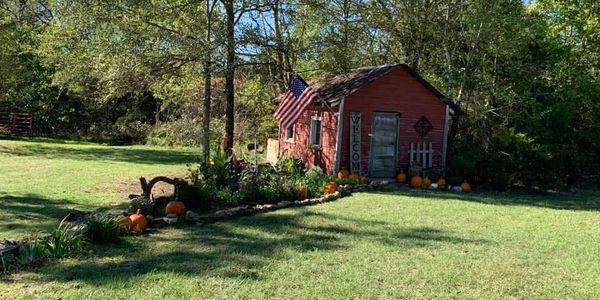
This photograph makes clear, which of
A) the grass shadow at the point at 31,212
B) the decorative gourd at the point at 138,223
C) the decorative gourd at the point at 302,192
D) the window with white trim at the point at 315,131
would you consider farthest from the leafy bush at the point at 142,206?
the window with white trim at the point at 315,131

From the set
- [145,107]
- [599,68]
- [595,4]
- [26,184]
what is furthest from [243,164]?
[145,107]

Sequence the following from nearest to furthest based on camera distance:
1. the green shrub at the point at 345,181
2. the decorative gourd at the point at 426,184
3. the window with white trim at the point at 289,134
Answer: the green shrub at the point at 345,181 < the decorative gourd at the point at 426,184 < the window with white trim at the point at 289,134

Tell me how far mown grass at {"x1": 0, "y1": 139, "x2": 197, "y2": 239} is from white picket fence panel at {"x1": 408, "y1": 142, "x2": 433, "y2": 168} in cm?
698

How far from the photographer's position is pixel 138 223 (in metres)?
7.47

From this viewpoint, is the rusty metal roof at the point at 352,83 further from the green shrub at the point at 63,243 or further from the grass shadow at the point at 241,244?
the green shrub at the point at 63,243

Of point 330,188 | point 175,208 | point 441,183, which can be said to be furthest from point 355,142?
point 175,208

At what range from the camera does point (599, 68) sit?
19.0 metres

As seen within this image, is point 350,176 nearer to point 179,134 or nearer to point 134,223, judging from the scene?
point 134,223

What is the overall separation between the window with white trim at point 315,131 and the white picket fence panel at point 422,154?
264 centimetres

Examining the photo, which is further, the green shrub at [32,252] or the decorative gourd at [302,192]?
the decorative gourd at [302,192]

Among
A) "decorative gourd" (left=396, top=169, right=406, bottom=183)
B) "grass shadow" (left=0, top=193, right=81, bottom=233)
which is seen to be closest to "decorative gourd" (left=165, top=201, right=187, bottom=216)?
"grass shadow" (left=0, top=193, right=81, bottom=233)

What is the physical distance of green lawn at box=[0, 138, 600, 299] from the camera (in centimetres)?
504

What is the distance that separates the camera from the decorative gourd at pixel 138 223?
7.36 meters

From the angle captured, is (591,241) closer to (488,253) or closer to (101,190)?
(488,253)
